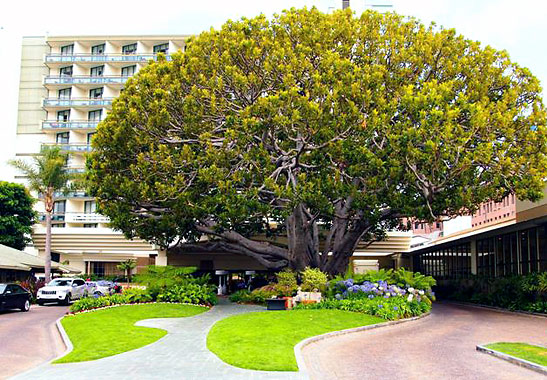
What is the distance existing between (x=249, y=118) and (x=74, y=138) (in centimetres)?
4977

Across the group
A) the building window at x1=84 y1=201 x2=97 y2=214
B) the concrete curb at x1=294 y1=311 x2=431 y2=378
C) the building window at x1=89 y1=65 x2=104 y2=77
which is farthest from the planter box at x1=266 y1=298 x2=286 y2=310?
the building window at x1=89 y1=65 x2=104 y2=77

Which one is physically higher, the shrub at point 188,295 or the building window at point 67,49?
the building window at point 67,49

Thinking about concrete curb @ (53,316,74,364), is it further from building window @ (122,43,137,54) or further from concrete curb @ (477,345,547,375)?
building window @ (122,43,137,54)

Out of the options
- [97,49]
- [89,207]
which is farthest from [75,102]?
[89,207]

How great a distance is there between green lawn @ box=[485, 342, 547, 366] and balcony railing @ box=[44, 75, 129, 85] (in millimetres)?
59456

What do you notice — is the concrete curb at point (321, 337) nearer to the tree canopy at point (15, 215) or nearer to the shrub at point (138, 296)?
the shrub at point (138, 296)

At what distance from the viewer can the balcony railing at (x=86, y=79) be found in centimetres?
6788

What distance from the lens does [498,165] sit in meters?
23.9

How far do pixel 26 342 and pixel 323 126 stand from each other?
13756 mm

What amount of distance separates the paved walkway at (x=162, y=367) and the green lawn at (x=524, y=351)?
5.27 meters

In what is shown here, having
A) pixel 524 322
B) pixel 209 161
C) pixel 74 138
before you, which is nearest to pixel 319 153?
pixel 209 161

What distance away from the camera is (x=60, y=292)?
3384cm

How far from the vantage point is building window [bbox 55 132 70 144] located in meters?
69.5

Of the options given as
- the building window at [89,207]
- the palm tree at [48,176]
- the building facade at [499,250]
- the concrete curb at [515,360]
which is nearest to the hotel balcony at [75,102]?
the building window at [89,207]
